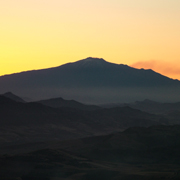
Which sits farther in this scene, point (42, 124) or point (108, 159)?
point (42, 124)

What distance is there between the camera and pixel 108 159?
98938mm

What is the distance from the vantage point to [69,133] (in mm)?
168625

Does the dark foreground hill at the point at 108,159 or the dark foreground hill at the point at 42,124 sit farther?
the dark foreground hill at the point at 42,124

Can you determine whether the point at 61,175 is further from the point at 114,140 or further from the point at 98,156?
the point at 114,140

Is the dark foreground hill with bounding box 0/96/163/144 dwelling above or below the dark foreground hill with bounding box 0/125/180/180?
above

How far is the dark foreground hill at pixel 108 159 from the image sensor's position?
7562 centimetres

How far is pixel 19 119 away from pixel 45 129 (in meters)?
13.3

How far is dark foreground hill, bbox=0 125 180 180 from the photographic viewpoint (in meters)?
75.6

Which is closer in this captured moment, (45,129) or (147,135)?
(147,135)

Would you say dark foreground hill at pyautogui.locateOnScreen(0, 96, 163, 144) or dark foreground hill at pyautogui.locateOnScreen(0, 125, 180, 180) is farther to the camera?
dark foreground hill at pyautogui.locateOnScreen(0, 96, 163, 144)

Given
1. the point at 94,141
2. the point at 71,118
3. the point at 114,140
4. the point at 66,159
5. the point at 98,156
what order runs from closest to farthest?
1. the point at 66,159
2. the point at 98,156
3. the point at 114,140
4. the point at 94,141
5. the point at 71,118

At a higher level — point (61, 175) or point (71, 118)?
point (71, 118)

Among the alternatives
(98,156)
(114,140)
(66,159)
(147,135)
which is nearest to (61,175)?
(66,159)

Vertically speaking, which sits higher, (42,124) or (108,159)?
(42,124)
